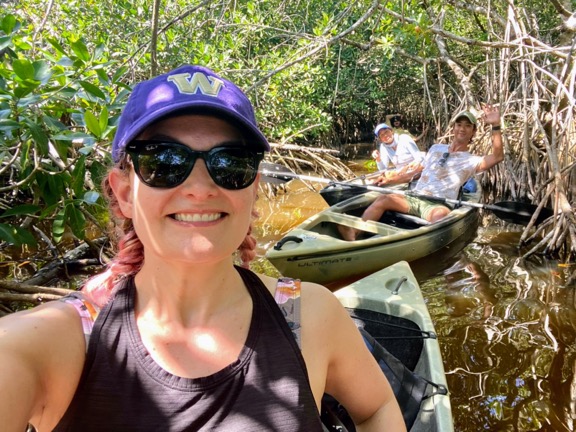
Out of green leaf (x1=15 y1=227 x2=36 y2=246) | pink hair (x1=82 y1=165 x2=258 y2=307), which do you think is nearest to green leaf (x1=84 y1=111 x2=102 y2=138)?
green leaf (x1=15 y1=227 x2=36 y2=246)

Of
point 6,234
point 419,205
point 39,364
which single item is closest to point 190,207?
point 39,364

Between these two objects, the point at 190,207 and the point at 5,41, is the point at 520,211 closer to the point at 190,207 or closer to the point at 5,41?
the point at 5,41

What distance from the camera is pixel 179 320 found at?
947 millimetres

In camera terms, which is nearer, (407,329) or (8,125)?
(8,125)

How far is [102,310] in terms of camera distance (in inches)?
34.5

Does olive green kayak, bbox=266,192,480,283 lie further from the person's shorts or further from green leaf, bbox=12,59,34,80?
green leaf, bbox=12,59,34,80

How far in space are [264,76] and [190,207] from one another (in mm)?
2577

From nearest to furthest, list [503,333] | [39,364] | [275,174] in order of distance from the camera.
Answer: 1. [39,364]
2. [503,333]
3. [275,174]

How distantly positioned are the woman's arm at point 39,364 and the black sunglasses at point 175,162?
10.2 inches

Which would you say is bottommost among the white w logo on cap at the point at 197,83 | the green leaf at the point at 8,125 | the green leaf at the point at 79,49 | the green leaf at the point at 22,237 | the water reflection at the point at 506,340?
the water reflection at the point at 506,340

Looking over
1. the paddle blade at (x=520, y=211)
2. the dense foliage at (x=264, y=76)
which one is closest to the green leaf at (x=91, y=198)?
the dense foliage at (x=264, y=76)

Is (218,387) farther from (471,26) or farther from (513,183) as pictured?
(471,26)

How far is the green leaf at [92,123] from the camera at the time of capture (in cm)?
191

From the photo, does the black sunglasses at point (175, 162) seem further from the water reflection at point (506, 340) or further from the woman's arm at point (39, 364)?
the water reflection at point (506, 340)
